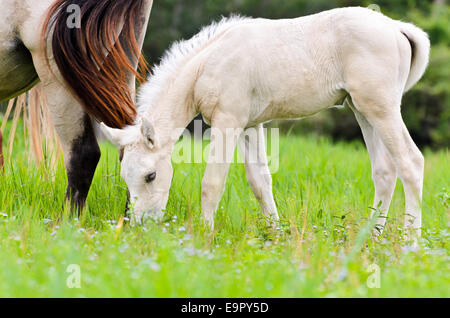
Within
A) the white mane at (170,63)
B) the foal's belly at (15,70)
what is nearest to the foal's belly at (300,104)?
the white mane at (170,63)

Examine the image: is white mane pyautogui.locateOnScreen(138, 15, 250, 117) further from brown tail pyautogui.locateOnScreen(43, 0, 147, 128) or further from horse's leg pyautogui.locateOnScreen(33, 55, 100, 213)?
horse's leg pyautogui.locateOnScreen(33, 55, 100, 213)

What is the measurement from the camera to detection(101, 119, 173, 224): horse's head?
423 cm

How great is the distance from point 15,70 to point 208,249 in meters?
2.05

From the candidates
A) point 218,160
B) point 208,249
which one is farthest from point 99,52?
point 208,249

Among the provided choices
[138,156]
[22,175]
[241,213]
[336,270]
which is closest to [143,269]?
[336,270]

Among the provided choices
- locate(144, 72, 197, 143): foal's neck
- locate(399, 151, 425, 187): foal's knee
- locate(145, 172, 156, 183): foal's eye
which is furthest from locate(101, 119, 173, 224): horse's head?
locate(399, 151, 425, 187): foal's knee

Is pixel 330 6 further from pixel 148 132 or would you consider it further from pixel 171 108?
pixel 148 132

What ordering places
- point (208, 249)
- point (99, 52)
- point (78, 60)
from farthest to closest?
point (99, 52) → point (78, 60) → point (208, 249)

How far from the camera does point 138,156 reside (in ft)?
13.9

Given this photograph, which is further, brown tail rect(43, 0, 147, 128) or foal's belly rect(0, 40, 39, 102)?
foal's belly rect(0, 40, 39, 102)

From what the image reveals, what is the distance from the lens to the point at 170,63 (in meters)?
4.59

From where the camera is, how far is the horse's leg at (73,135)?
428cm

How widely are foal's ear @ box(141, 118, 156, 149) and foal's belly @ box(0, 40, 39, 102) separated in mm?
1049

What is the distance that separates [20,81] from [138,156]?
115 cm
